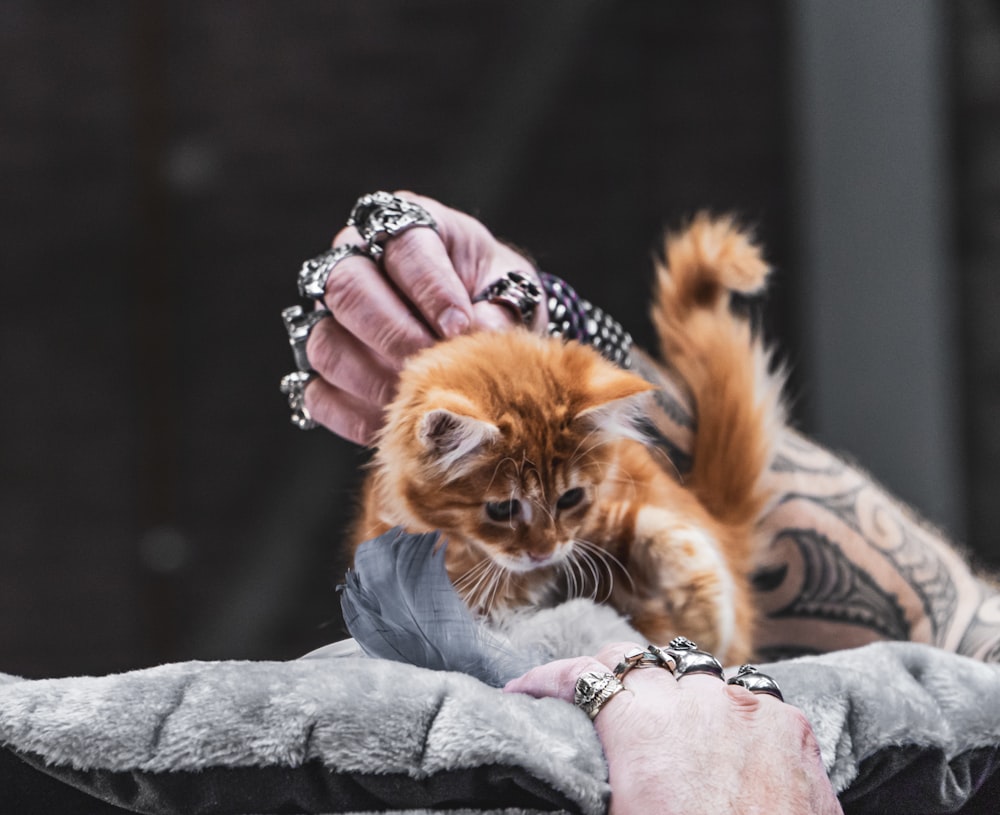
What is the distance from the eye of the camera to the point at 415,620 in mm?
534

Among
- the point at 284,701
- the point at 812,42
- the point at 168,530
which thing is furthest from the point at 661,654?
the point at 168,530

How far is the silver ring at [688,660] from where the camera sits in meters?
0.49

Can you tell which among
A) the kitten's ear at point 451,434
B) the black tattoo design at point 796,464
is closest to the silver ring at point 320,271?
the kitten's ear at point 451,434

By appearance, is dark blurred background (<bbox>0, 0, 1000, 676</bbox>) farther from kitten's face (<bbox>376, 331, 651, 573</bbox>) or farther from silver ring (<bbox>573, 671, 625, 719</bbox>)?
silver ring (<bbox>573, 671, 625, 719</bbox>)

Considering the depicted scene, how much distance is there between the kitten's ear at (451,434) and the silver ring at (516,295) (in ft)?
0.37

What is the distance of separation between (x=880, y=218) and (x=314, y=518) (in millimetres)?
1369

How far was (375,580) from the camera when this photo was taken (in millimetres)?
539

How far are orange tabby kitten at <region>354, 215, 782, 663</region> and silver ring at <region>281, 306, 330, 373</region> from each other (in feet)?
0.27

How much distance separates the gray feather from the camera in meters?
0.53

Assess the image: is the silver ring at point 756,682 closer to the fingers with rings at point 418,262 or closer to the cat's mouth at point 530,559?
the cat's mouth at point 530,559

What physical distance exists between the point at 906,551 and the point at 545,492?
0.47m

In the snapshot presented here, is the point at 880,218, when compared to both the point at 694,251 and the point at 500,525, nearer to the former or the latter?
the point at 694,251

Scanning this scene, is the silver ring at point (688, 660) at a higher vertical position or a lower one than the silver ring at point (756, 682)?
higher

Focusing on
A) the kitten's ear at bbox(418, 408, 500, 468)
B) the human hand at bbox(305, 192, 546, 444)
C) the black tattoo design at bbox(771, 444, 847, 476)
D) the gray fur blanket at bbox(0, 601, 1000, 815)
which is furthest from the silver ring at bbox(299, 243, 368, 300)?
the black tattoo design at bbox(771, 444, 847, 476)
